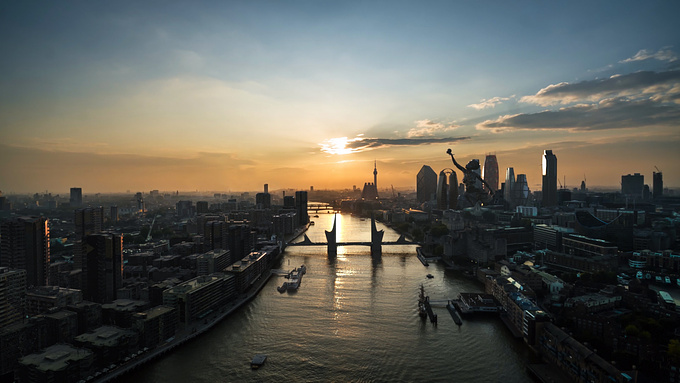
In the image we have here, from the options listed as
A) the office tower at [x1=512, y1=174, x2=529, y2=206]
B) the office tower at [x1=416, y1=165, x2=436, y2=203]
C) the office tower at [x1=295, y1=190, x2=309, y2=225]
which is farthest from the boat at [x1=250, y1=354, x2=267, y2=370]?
the office tower at [x1=416, y1=165, x2=436, y2=203]

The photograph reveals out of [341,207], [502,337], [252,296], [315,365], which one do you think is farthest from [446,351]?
[341,207]

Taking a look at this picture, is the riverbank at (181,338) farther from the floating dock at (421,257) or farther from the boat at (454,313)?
the floating dock at (421,257)

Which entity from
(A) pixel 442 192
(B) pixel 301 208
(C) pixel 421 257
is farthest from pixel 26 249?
(A) pixel 442 192

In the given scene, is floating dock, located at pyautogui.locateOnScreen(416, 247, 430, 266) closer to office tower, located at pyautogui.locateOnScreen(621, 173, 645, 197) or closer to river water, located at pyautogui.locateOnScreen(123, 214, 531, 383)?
river water, located at pyautogui.locateOnScreen(123, 214, 531, 383)

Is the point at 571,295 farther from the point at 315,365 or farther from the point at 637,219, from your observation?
the point at 637,219

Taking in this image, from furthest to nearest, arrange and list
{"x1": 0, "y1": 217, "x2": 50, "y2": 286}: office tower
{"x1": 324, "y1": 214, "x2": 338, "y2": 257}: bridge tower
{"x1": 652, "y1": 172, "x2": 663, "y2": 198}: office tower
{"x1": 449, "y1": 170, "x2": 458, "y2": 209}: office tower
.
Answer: {"x1": 449, "y1": 170, "x2": 458, "y2": 209}: office tower < {"x1": 652, "y1": 172, "x2": 663, "y2": 198}: office tower < {"x1": 324, "y1": 214, "x2": 338, "y2": 257}: bridge tower < {"x1": 0, "y1": 217, "x2": 50, "y2": 286}: office tower

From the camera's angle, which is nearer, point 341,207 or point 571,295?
point 571,295

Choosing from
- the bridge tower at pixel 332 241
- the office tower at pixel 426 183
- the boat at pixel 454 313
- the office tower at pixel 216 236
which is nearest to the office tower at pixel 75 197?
the office tower at pixel 216 236
